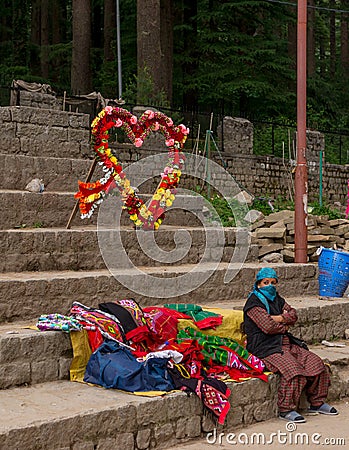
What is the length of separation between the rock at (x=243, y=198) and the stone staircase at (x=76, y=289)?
133 inches

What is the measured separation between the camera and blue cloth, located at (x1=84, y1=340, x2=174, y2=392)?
18.7 ft

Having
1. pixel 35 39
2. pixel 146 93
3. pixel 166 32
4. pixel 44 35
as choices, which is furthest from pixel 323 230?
pixel 35 39

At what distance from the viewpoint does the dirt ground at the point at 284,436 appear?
571cm

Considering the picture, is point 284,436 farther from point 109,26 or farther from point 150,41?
point 109,26

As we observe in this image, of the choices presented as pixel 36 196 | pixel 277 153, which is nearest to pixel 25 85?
pixel 36 196

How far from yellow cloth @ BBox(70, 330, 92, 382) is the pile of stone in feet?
16.6

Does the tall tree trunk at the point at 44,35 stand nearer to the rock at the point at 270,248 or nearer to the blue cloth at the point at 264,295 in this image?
the rock at the point at 270,248

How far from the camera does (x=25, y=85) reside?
545 inches

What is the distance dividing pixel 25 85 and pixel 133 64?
36.5ft

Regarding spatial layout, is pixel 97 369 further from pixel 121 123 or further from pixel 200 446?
pixel 121 123

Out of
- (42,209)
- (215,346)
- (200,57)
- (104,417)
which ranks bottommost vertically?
(104,417)

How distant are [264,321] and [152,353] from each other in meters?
1.17

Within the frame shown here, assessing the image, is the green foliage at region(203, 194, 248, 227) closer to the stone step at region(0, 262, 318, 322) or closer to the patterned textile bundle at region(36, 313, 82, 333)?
the stone step at region(0, 262, 318, 322)

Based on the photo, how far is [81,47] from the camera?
20625mm
